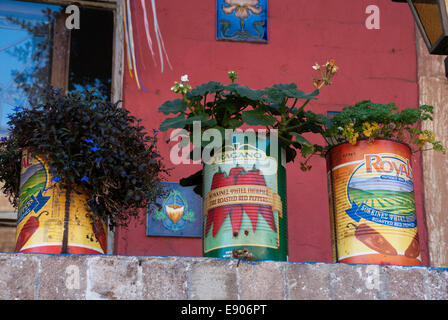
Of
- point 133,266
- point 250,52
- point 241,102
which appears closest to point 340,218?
point 241,102

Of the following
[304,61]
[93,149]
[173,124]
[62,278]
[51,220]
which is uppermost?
[304,61]

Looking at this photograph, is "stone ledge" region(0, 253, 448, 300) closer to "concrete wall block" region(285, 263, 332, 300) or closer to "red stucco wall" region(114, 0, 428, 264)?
"concrete wall block" region(285, 263, 332, 300)

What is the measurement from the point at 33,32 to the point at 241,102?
4.10 feet

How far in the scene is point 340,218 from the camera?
2.15 metres

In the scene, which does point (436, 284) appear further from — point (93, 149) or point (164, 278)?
point (93, 149)

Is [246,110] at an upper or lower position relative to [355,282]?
upper

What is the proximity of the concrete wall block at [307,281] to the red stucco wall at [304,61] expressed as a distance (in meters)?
0.89

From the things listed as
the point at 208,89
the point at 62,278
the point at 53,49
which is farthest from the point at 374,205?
the point at 53,49

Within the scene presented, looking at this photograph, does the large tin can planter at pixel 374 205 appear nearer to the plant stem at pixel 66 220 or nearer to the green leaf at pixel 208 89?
the green leaf at pixel 208 89

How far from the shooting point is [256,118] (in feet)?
7.11

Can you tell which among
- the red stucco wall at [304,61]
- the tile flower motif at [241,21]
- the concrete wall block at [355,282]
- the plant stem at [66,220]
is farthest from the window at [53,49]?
the concrete wall block at [355,282]

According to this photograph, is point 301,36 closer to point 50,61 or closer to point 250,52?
point 250,52

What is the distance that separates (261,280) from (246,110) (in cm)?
53

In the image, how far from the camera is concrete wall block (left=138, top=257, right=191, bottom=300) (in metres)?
1.86
